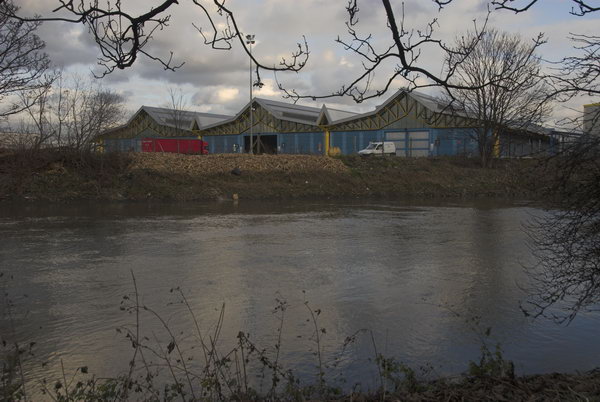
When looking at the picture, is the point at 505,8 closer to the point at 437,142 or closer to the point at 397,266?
the point at 397,266

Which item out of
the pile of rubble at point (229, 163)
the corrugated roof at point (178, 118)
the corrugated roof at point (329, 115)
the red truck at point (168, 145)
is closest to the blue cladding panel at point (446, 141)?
the corrugated roof at point (329, 115)

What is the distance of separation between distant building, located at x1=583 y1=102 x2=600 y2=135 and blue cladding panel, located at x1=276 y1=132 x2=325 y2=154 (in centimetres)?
5027

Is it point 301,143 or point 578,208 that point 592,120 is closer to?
point 578,208

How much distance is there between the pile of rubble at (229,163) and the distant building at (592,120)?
77.9 feet

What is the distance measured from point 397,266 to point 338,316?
3507mm

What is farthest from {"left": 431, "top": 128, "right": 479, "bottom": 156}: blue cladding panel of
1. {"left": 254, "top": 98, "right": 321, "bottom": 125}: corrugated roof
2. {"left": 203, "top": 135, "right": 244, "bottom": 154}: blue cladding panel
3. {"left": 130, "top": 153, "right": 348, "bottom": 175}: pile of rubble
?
{"left": 203, "top": 135, "right": 244, "bottom": 154}: blue cladding panel

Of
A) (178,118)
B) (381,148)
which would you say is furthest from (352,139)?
(178,118)

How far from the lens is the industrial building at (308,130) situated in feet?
160

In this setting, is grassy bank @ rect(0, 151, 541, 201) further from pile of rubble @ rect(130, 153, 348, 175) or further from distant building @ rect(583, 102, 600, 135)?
distant building @ rect(583, 102, 600, 135)

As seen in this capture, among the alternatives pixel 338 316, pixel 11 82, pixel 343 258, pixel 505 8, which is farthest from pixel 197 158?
pixel 505 8

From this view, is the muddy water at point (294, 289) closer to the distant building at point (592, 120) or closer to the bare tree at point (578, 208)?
the bare tree at point (578, 208)

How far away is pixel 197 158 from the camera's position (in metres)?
30.1

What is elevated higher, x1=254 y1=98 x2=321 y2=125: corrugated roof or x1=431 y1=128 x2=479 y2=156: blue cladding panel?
x1=254 y1=98 x2=321 y2=125: corrugated roof

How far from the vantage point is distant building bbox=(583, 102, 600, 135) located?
5359mm
